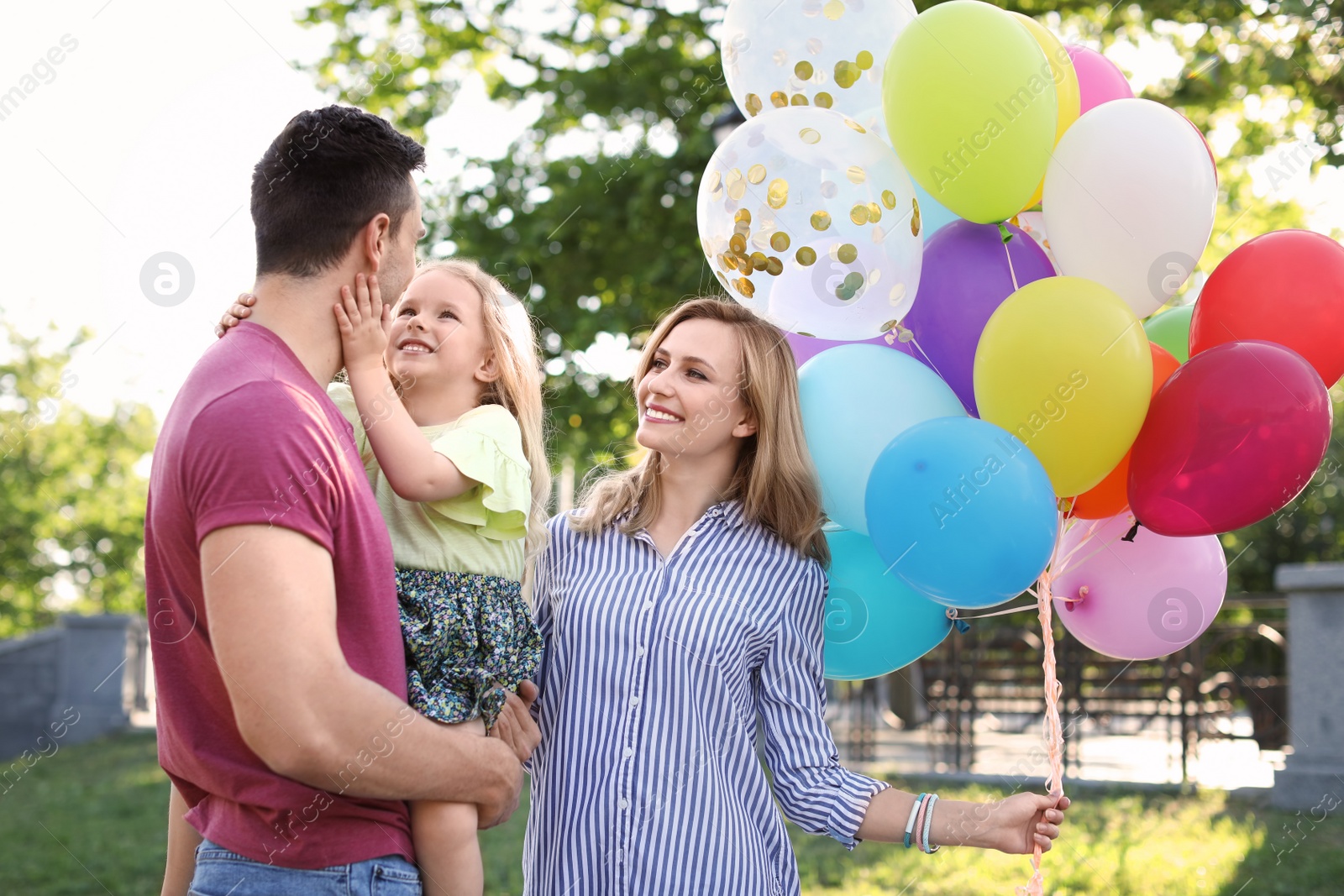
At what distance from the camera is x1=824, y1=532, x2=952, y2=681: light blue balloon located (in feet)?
8.59

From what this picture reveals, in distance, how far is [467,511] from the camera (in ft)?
7.13

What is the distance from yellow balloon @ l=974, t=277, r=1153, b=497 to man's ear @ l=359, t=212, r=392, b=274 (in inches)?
50.5

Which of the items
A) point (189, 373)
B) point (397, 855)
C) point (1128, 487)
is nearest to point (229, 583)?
point (189, 373)

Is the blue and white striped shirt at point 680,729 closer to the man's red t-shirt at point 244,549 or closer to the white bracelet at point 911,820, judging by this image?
the white bracelet at point 911,820

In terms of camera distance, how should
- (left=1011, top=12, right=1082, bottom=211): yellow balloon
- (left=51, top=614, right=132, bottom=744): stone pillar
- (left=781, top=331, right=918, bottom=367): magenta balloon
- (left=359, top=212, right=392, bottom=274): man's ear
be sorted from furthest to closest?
(left=51, top=614, right=132, bottom=744): stone pillar, (left=781, top=331, right=918, bottom=367): magenta balloon, (left=1011, top=12, right=1082, bottom=211): yellow balloon, (left=359, top=212, right=392, bottom=274): man's ear

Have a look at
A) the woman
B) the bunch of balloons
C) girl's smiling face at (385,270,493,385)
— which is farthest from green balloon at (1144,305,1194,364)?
girl's smiling face at (385,270,493,385)

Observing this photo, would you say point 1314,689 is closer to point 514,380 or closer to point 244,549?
point 514,380

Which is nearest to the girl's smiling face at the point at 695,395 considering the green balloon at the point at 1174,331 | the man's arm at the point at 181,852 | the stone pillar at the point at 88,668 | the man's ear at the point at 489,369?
the man's ear at the point at 489,369

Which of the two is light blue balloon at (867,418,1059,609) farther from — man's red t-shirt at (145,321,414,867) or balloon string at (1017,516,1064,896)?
man's red t-shirt at (145,321,414,867)

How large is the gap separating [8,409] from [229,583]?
2545cm

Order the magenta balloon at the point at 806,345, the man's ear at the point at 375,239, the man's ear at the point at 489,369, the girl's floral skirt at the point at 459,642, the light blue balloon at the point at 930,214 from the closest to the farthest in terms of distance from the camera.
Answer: the man's ear at the point at 375,239 → the girl's floral skirt at the point at 459,642 → the man's ear at the point at 489,369 → the light blue balloon at the point at 930,214 → the magenta balloon at the point at 806,345

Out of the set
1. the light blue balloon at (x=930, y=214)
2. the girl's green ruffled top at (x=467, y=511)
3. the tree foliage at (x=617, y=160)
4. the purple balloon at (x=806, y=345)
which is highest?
the tree foliage at (x=617, y=160)

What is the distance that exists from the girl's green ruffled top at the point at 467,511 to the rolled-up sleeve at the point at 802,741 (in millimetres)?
644

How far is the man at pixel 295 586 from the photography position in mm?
1489
